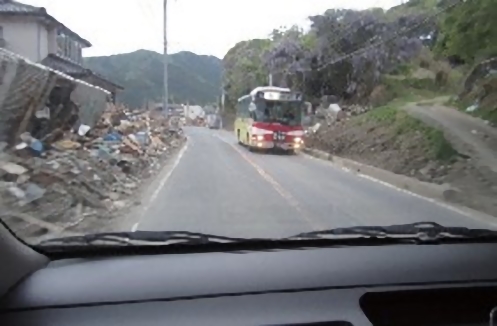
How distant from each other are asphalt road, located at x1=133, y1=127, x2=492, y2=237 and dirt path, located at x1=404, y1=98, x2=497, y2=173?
0.68 meters

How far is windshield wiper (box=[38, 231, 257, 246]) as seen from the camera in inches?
110

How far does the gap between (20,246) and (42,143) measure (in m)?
0.90

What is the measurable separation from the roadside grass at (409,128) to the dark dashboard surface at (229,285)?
261 cm

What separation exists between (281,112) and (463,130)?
6094mm

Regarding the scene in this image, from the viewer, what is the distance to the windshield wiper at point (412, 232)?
307cm

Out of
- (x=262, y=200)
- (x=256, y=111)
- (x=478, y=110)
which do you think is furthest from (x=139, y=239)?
(x=256, y=111)

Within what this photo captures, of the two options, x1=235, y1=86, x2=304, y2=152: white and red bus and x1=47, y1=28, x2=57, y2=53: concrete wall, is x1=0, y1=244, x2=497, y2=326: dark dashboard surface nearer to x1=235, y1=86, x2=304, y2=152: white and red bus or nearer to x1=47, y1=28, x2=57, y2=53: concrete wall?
x1=47, y1=28, x2=57, y2=53: concrete wall

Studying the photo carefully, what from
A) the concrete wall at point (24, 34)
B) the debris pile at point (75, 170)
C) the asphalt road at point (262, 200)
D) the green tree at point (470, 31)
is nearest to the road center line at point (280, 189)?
the asphalt road at point (262, 200)

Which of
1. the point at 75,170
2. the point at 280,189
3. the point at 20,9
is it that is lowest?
the point at 280,189

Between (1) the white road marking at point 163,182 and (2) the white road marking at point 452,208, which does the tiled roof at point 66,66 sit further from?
(2) the white road marking at point 452,208

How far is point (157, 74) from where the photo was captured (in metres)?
4.33

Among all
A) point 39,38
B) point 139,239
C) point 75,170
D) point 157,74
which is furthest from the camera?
point 157,74

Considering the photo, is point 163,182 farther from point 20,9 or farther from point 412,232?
point 412,232

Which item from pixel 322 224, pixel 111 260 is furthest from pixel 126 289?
pixel 322 224
